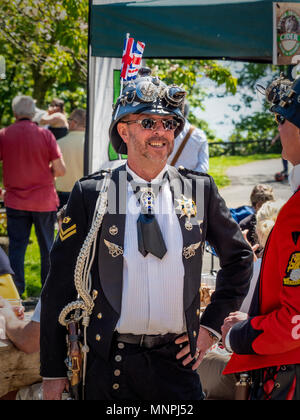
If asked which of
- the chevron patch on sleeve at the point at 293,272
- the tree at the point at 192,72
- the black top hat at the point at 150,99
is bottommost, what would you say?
the chevron patch on sleeve at the point at 293,272

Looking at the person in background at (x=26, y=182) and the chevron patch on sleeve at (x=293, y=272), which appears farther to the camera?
the person in background at (x=26, y=182)

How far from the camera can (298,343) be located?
2.19 m

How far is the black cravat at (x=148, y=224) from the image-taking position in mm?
2535

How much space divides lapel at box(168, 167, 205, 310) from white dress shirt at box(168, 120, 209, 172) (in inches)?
131

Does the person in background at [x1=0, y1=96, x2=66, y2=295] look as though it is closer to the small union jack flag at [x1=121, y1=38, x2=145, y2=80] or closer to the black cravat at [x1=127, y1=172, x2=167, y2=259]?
the small union jack flag at [x1=121, y1=38, x2=145, y2=80]

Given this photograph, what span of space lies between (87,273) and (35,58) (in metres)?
10.1

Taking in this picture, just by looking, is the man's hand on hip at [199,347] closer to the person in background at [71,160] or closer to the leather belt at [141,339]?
the leather belt at [141,339]

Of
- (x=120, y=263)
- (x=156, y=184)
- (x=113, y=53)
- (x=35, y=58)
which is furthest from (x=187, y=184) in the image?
(x=35, y=58)

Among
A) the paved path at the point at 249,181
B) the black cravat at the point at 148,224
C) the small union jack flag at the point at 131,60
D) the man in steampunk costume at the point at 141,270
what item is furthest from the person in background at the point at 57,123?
the black cravat at the point at 148,224

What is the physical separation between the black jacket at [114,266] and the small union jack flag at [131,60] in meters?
1.31

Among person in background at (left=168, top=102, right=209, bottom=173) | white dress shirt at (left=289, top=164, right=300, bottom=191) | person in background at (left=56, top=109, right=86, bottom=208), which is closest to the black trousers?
white dress shirt at (left=289, top=164, right=300, bottom=191)

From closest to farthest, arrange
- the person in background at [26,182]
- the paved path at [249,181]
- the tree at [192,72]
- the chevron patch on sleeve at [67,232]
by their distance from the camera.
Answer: the chevron patch on sleeve at [67,232] < the person in background at [26,182] < the tree at [192,72] < the paved path at [249,181]

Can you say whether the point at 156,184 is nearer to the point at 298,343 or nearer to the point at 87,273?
the point at 87,273

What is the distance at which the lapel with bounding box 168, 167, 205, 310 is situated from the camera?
8.56ft
